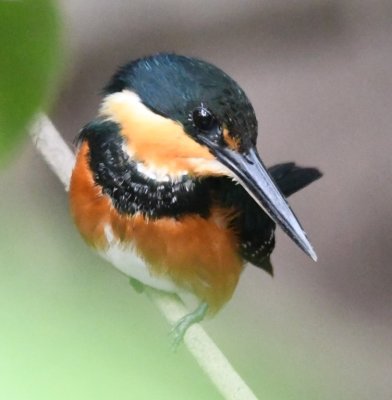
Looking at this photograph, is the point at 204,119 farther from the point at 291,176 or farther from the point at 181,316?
the point at 291,176

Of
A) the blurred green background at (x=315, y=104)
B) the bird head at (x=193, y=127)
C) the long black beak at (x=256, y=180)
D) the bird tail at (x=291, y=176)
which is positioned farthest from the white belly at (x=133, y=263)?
the blurred green background at (x=315, y=104)

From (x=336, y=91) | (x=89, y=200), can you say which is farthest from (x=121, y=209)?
(x=336, y=91)

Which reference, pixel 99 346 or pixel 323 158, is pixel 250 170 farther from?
pixel 323 158

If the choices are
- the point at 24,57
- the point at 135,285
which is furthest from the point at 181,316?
the point at 24,57

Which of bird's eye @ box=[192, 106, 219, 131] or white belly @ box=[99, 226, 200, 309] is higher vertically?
bird's eye @ box=[192, 106, 219, 131]

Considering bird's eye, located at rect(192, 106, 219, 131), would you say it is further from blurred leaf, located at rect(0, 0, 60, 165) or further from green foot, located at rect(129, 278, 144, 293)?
blurred leaf, located at rect(0, 0, 60, 165)

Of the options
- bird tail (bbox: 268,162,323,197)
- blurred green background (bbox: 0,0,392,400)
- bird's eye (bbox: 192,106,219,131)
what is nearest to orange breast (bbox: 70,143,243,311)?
A: bird's eye (bbox: 192,106,219,131)
